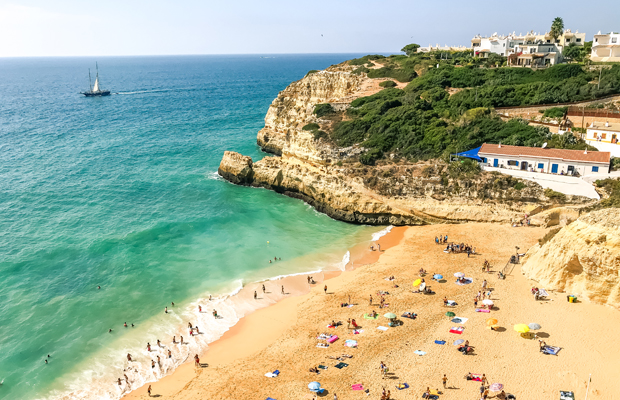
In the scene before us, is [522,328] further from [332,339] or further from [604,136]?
[604,136]

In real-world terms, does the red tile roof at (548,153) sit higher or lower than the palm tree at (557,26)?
lower

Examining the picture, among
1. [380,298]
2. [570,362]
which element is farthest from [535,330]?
[380,298]

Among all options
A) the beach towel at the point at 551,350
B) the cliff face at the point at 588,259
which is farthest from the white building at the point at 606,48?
the beach towel at the point at 551,350

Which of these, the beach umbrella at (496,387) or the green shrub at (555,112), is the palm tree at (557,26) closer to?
the green shrub at (555,112)

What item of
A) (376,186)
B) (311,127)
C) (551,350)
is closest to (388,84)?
(311,127)

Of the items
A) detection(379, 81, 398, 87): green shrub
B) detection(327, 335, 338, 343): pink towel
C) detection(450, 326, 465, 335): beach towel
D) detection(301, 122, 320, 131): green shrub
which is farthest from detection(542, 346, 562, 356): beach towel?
detection(379, 81, 398, 87): green shrub

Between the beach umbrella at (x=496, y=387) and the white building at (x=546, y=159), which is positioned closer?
the beach umbrella at (x=496, y=387)
